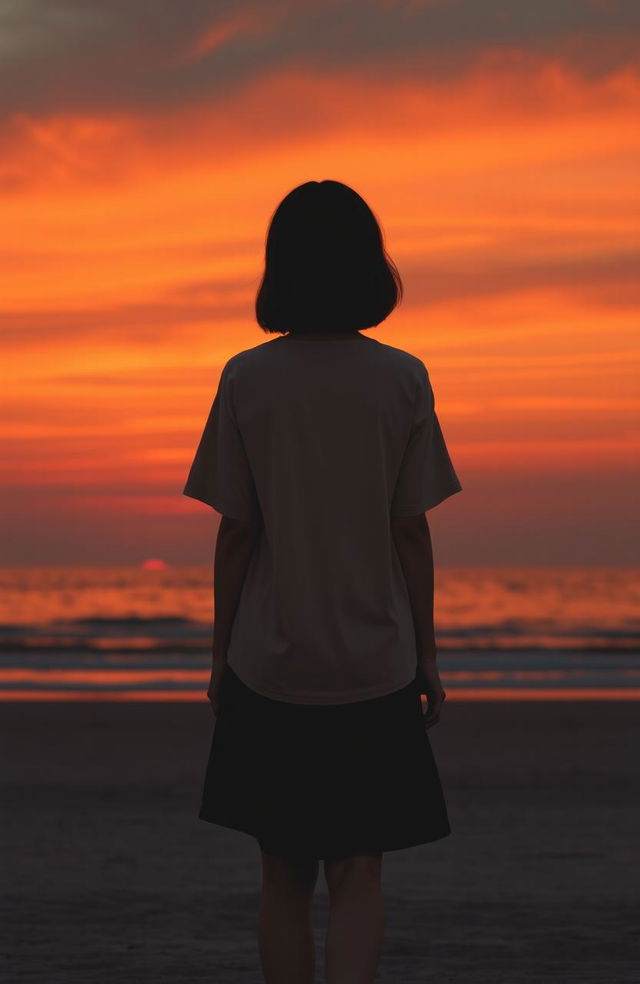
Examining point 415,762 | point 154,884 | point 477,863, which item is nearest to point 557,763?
point 477,863

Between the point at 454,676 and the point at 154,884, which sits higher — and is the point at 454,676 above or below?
below

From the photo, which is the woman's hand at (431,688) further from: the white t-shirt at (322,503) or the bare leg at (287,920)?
the bare leg at (287,920)

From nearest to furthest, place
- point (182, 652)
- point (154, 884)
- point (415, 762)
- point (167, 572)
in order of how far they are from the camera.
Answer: point (415, 762) → point (154, 884) → point (182, 652) → point (167, 572)

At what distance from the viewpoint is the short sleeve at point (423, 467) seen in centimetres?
290

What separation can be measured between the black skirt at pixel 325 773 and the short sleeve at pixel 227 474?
0.37 meters

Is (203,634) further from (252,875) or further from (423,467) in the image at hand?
(423,467)

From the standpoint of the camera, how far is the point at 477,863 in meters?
6.21

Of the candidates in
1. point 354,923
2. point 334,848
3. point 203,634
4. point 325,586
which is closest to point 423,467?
point 325,586

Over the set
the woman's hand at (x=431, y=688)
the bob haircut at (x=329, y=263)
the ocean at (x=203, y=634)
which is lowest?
the ocean at (x=203, y=634)

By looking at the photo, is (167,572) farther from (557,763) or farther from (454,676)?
(557,763)

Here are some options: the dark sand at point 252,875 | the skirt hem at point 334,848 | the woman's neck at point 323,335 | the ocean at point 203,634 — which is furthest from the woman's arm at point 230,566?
the ocean at point 203,634

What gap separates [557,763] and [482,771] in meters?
0.76

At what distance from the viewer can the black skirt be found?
9.35 feet

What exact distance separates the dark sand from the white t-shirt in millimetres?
1853
